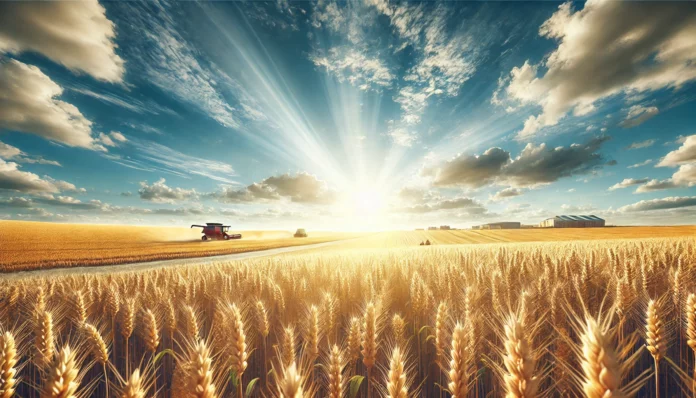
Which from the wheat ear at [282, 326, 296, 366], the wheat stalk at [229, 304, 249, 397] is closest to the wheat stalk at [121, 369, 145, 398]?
the wheat stalk at [229, 304, 249, 397]

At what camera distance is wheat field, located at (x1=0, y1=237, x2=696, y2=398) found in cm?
147

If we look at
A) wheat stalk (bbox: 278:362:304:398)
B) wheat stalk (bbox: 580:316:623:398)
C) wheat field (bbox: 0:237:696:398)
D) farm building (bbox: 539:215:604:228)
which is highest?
farm building (bbox: 539:215:604:228)

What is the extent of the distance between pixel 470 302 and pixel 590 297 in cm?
311

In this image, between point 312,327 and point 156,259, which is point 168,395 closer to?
point 312,327

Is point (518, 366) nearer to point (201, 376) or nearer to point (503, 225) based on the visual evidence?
point (201, 376)

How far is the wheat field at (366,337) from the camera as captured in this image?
4.83ft

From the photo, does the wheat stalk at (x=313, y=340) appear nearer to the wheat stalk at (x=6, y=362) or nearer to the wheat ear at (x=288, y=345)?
the wheat ear at (x=288, y=345)

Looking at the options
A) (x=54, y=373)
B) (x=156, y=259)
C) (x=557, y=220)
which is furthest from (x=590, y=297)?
(x=557, y=220)

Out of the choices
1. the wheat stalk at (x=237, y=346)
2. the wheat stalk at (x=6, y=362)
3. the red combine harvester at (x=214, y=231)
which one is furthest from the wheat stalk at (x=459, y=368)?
the red combine harvester at (x=214, y=231)

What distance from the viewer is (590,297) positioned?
4.66 metres

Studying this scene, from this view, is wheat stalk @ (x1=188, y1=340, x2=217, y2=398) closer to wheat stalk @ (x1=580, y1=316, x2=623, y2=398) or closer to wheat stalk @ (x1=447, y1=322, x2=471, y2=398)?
wheat stalk @ (x1=447, y1=322, x2=471, y2=398)

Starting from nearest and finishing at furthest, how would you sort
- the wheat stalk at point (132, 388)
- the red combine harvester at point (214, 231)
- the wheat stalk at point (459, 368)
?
1. the wheat stalk at point (132, 388)
2. the wheat stalk at point (459, 368)
3. the red combine harvester at point (214, 231)

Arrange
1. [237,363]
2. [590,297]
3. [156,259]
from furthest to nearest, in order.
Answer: [156,259], [590,297], [237,363]

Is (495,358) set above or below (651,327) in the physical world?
below
